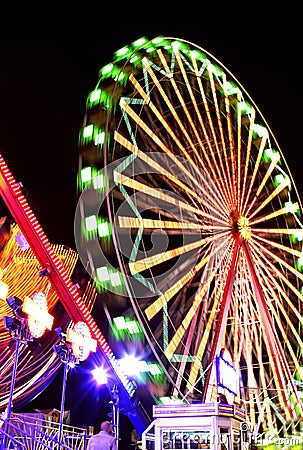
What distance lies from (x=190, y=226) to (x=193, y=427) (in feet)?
24.8

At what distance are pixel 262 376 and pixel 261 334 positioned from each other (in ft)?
3.94

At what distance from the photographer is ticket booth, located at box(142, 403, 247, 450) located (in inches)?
344

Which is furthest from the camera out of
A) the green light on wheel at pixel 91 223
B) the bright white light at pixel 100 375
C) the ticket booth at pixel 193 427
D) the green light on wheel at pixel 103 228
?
the bright white light at pixel 100 375

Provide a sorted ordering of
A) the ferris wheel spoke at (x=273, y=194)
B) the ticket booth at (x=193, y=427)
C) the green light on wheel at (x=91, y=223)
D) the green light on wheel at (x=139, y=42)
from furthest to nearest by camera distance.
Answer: the ferris wheel spoke at (x=273, y=194) < the green light on wheel at (x=139, y=42) < the green light on wheel at (x=91, y=223) < the ticket booth at (x=193, y=427)

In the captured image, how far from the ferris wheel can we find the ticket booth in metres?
4.17

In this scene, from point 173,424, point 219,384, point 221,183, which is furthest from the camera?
point 221,183

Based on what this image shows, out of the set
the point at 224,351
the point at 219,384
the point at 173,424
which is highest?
the point at 224,351

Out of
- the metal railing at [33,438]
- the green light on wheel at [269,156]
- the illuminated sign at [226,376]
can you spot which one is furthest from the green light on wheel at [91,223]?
the green light on wheel at [269,156]

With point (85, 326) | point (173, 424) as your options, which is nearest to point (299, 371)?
point (85, 326)

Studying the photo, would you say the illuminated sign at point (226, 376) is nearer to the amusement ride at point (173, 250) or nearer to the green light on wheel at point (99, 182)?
the amusement ride at point (173, 250)

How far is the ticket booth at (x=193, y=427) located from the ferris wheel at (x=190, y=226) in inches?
164

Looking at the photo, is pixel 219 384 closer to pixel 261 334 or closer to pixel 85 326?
pixel 85 326

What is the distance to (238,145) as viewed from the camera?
18094 mm

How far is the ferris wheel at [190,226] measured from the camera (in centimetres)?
1405
